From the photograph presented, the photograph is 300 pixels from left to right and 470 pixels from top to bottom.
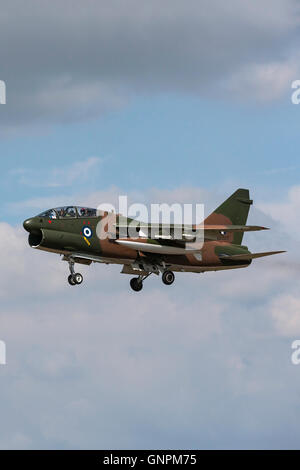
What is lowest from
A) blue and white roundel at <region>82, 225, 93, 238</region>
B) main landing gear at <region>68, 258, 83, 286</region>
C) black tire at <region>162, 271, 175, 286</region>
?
main landing gear at <region>68, 258, 83, 286</region>

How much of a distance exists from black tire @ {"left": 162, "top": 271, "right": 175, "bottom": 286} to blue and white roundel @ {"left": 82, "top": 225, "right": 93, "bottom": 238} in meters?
6.15

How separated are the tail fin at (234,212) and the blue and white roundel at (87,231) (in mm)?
10952

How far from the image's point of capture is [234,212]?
5484 cm

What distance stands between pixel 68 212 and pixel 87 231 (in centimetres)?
160

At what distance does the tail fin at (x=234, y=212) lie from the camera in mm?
54406

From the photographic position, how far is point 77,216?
4644 cm

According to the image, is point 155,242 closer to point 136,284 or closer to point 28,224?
point 136,284

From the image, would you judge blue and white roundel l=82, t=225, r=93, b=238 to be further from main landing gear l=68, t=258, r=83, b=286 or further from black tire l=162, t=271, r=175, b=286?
black tire l=162, t=271, r=175, b=286

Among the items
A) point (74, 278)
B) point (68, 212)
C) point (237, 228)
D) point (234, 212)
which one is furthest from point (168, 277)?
point (234, 212)

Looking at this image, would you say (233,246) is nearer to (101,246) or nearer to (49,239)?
(101,246)

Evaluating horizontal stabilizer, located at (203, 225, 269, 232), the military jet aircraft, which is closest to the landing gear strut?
the military jet aircraft

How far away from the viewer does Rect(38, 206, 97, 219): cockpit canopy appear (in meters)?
45.8
